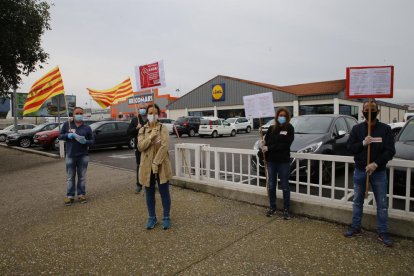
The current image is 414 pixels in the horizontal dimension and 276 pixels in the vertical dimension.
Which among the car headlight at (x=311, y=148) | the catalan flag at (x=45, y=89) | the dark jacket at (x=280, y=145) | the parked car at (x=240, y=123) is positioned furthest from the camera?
the parked car at (x=240, y=123)

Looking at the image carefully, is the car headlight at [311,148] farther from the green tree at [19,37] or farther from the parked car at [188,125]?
the parked car at [188,125]

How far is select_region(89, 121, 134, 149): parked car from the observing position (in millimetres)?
14609

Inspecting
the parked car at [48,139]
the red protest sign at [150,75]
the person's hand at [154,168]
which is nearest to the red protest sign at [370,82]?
the person's hand at [154,168]

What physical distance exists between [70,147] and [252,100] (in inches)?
145

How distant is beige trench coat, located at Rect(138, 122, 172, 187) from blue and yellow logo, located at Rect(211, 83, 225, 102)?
36.2m

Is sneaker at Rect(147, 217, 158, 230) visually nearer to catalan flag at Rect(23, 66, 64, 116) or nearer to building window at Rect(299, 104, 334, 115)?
catalan flag at Rect(23, 66, 64, 116)

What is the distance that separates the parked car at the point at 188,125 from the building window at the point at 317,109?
14.9 m

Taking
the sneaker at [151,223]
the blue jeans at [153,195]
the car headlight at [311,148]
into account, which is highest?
the car headlight at [311,148]

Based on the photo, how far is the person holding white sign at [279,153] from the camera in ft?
14.6

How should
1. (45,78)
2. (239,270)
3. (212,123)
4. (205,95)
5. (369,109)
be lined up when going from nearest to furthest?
(239,270)
(369,109)
(45,78)
(212,123)
(205,95)

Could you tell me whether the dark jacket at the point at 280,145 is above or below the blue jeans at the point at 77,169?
above

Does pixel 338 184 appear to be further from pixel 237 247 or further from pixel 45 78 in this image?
pixel 45 78

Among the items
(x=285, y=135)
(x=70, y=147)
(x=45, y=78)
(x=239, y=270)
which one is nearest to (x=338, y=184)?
(x=285, y=135)

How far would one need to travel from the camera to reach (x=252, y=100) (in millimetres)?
5230
